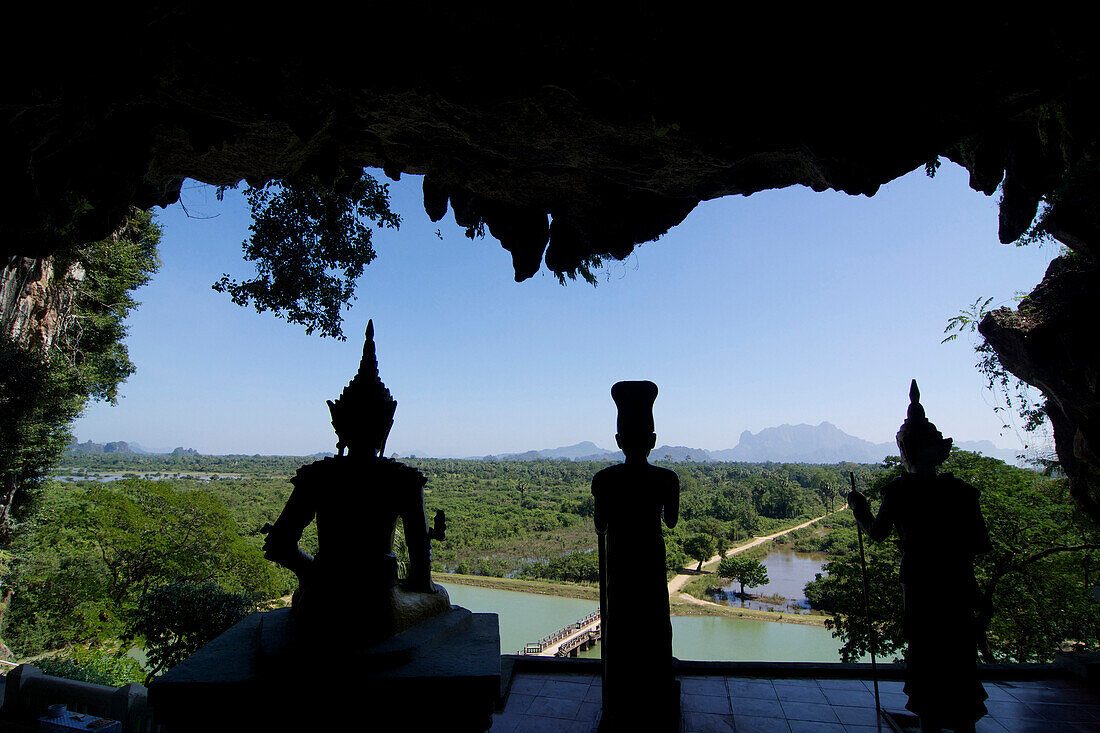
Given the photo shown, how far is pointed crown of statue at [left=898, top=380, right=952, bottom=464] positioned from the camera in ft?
11.1

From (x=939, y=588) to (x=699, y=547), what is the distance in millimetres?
36538

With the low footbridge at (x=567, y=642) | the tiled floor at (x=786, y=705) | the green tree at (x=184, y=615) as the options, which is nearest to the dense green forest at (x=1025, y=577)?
the tiled floor at (x=786, y=705)

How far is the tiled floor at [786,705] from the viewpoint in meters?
4.24

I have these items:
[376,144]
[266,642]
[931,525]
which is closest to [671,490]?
[931,525]

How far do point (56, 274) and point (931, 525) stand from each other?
17.9 m

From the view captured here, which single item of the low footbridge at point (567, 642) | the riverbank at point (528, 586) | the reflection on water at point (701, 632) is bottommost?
the riverbank at point (528, 586)

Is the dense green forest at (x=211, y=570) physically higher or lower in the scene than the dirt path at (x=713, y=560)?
higher

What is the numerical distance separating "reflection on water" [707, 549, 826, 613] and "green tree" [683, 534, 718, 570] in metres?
2.73

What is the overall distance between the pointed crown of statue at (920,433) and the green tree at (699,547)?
3652cm

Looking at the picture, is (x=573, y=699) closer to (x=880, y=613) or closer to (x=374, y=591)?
(x=374, y=591)

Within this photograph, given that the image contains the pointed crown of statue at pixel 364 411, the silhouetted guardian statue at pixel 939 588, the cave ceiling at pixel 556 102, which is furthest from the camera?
the cave ceiling at pixel 556 102

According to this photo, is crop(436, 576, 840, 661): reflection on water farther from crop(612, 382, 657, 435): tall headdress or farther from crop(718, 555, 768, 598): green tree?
crop(612, 382, 657, 435): tall headdress

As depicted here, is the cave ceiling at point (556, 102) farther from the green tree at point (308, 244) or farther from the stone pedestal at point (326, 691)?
the stone pedestal at point (326, 691)

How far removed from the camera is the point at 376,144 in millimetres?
8195
